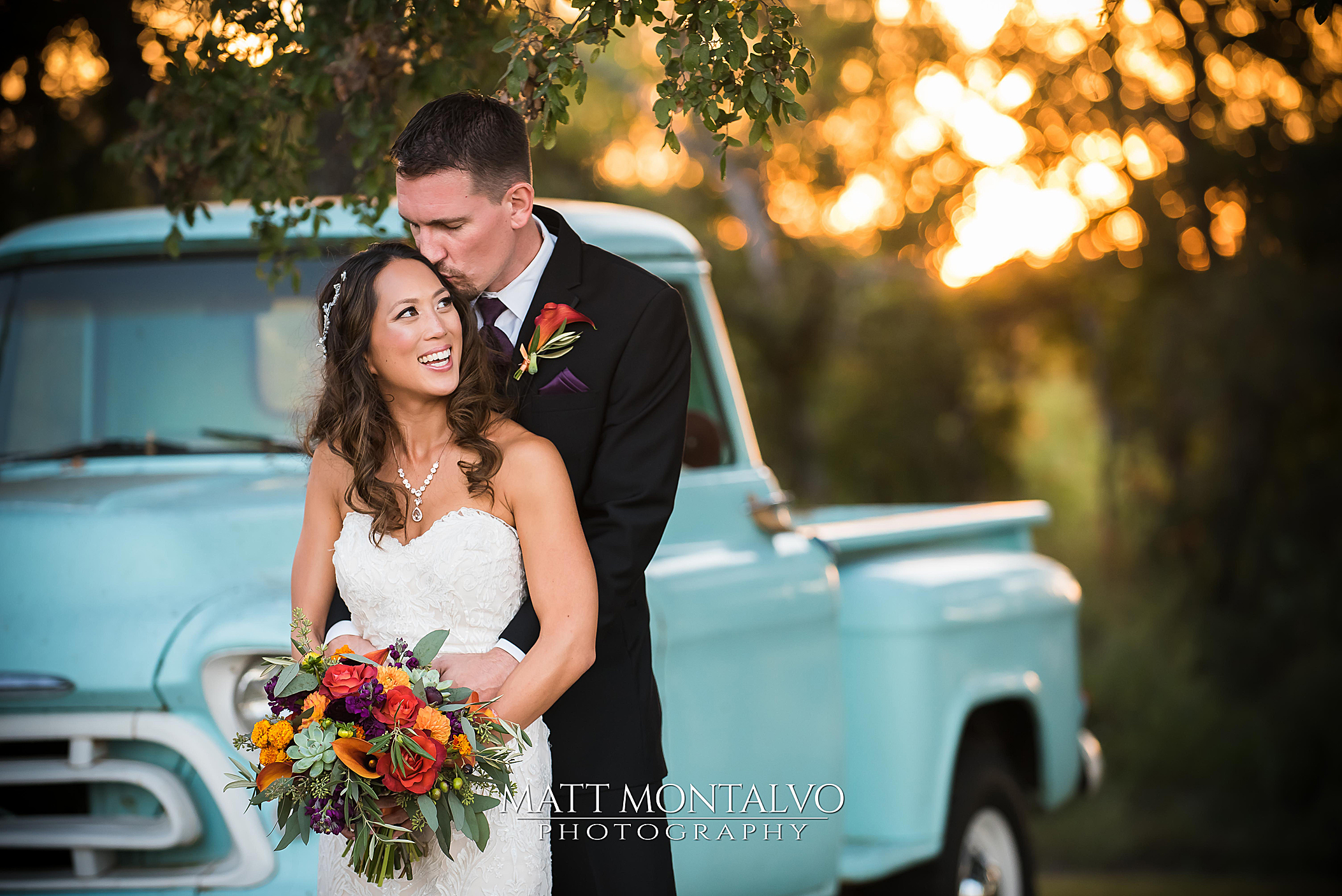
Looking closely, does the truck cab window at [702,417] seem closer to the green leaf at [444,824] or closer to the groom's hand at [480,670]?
the groom's hand at [480,670]

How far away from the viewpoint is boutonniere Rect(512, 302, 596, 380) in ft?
8.14

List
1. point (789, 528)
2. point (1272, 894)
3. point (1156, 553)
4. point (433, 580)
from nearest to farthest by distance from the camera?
point (433, 580) → point (789, 528) → point (1272, 894) → point (1156, 553)

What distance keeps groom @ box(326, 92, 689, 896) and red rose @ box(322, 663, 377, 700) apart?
357 mm

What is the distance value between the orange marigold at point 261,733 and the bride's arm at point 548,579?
0.36 m

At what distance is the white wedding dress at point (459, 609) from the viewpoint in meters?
2.30

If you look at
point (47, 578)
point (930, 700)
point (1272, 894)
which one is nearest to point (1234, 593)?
point (1272, 894)

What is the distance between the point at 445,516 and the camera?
2316mm

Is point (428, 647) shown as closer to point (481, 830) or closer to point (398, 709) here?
point (398, 709)

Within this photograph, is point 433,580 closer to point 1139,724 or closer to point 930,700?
point 930,700

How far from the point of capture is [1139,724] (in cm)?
991

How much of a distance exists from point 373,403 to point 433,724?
0.61 metres

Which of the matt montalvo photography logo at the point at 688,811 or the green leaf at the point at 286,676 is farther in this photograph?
the matt montalvo photography logo at the point at 688,811

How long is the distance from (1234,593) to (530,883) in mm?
8619

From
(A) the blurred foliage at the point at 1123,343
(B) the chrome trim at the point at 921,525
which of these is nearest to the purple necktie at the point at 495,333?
(B) the chrome trim at the point at 921,525
